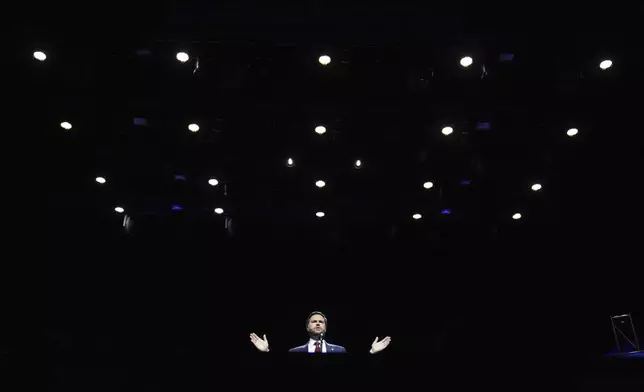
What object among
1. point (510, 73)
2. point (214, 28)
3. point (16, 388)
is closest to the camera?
point (16, 388)

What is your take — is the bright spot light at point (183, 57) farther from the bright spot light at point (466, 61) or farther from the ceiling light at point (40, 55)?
the bright spot light at point (466, 61)

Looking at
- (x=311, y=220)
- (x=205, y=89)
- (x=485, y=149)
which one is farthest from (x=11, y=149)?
(x=485, y=149)

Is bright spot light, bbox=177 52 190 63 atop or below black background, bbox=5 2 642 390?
atop

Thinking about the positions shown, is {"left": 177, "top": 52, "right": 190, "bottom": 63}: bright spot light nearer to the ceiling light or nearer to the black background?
the black background

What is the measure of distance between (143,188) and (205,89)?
6.34ft

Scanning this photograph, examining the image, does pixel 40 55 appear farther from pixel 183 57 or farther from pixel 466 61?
pixel 466 61

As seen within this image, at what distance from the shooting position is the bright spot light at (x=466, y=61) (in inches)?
154

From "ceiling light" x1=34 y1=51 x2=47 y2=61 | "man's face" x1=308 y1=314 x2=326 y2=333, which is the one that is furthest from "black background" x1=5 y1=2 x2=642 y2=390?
"man's face" x1=308 y1=314 x2=326 y2=333

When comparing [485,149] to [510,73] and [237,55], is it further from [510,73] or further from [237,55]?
[237,55]

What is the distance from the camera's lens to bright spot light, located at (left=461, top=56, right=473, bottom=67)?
12.8 ft

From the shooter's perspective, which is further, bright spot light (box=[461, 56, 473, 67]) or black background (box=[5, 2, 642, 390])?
bright spot light (box=[461, 56, 473, 67])

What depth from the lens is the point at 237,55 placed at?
395cm

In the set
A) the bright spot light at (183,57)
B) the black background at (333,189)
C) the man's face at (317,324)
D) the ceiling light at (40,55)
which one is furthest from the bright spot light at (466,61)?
the ceiling light at (40,55)

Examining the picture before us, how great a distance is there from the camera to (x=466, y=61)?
156 inches
